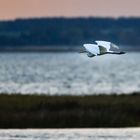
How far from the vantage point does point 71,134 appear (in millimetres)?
35562

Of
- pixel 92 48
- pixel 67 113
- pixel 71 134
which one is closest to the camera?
pixel 92 48

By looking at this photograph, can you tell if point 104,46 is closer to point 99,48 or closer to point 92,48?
point 99,48

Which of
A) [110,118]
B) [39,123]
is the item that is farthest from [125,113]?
[39,123]

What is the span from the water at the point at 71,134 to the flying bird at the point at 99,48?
19038 millimetres

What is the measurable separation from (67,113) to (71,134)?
1.17 m

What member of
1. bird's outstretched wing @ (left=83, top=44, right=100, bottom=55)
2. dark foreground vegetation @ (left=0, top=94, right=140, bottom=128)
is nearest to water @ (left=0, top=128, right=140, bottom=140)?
dark foreground vegetation @ (left=0, top=94, right=140, bottom=128)

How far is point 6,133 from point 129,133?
5.30 metres

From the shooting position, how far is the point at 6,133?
3538 cm

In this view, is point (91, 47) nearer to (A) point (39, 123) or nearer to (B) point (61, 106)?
(A) point (39, 123)

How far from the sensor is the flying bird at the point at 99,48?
1524cm

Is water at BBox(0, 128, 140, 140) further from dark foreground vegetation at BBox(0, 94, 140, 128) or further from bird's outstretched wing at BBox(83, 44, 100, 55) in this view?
bird's outstretched wing at BBox(83, 44, 100, 55)

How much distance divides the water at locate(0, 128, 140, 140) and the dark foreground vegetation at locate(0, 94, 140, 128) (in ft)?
0.91

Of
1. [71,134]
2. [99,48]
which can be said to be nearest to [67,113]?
[71,134]

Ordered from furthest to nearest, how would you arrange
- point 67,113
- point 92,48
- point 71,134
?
point 67,113
point 71,134
point 92,48
